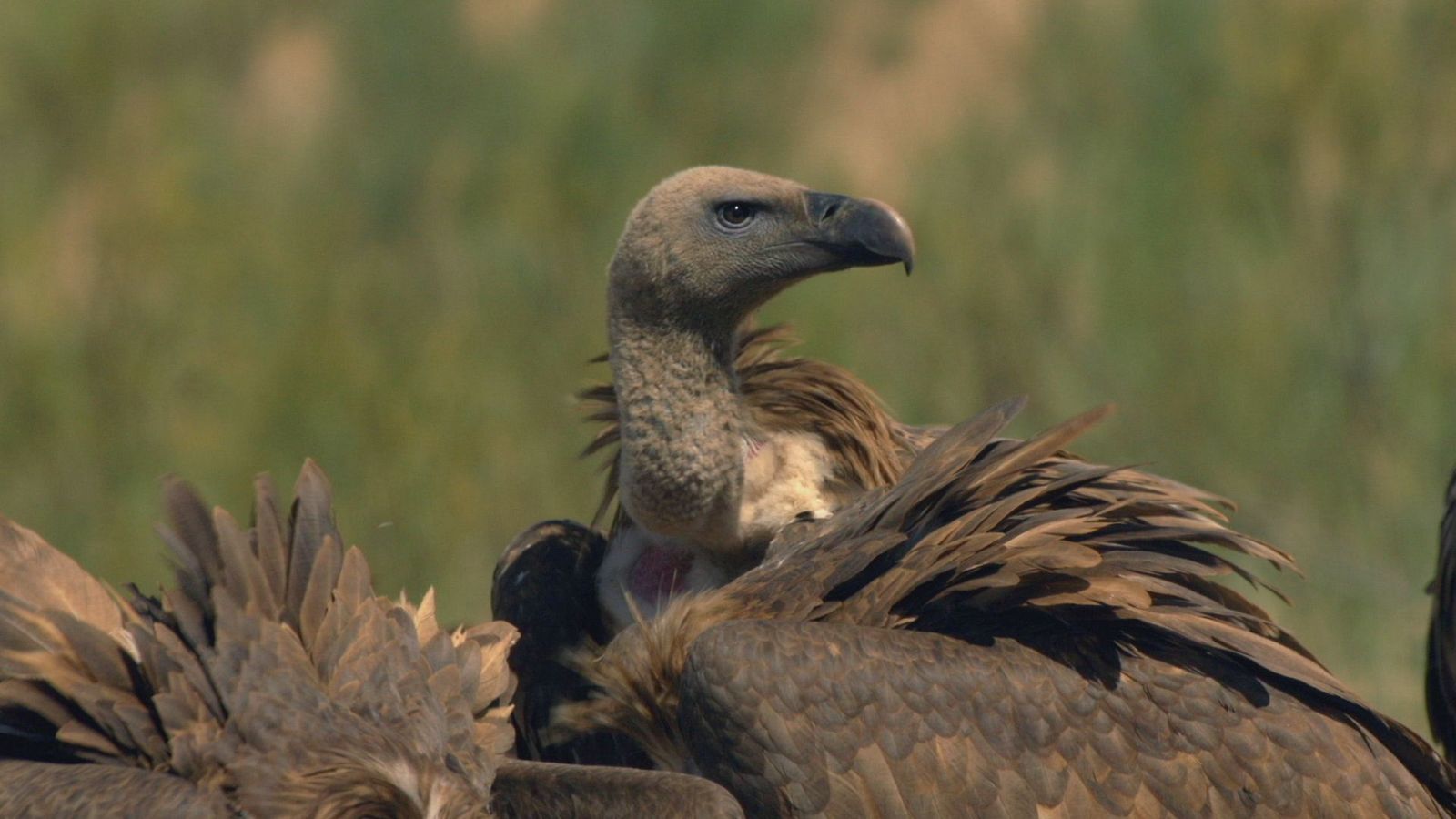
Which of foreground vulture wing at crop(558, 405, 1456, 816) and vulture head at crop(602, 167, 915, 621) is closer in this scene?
foreground vulture wing at crop(558, 405, 1456, 816)

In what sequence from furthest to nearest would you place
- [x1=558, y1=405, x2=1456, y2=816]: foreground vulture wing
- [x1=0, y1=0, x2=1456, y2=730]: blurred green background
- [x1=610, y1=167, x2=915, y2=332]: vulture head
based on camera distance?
1. [x1=0, y1=0, x2=1456, y2=730]: blurred green background
2. [x1=610, y1=167, x2=915, y2=332]: vulture head
3. [x1=558, y1=405, x2=1456, y2=816]: foreground vulture wing

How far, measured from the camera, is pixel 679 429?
4875 millimetres

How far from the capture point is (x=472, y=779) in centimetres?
396

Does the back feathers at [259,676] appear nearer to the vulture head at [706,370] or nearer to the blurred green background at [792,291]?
the vulture head at [706,370]

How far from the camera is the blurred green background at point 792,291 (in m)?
11.4

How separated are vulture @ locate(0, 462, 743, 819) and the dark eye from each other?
1.19m

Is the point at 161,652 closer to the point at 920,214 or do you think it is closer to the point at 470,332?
the point at 470,332

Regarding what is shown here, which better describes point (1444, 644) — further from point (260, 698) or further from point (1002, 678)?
point (260, 698)

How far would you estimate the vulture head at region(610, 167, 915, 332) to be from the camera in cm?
500

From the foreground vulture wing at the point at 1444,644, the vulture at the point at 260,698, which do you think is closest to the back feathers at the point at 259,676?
the vulture at the point at 260,698

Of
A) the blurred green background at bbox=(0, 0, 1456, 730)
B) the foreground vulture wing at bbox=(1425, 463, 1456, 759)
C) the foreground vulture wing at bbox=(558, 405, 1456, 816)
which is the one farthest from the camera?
the blurred green background at bbox=(0, 0, 1456, 730)

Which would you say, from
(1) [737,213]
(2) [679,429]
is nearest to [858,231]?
(1) [737,213]

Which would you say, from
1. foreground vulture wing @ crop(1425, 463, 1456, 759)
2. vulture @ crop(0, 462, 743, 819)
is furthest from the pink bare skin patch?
foreground vulture wing @ crop(1425, 463, 1456, 759)

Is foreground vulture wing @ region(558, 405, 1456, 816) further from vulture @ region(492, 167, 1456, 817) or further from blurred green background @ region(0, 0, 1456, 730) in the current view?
blurred green background @ region(0, 0, 1456, 730)
